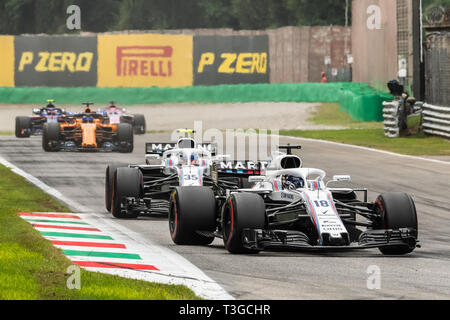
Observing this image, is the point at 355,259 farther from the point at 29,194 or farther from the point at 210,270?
the point at 29,194

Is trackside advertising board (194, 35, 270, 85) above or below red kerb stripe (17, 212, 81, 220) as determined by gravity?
above

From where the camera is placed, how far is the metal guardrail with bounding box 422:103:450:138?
3441 centimetres

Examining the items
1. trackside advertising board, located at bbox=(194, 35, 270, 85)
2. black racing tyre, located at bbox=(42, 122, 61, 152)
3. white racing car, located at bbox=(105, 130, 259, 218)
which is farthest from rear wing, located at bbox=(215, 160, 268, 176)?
trackside advertising board, located at bbox=(194, 35, 270, 85)

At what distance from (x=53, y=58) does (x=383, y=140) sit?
24.3m

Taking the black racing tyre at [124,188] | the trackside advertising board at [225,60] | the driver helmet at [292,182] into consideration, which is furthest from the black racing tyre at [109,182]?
the trackside advertising board at [225,60]

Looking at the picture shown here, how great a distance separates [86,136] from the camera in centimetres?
3228

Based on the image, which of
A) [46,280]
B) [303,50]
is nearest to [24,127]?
[303,50]

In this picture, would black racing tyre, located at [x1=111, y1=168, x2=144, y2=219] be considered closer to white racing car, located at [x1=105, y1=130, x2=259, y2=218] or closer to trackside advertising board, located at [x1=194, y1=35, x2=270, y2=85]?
white racing car, located at [x1=105, y1=130, x2=259, y2=218]

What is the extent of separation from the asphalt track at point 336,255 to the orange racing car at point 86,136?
2.97 metres

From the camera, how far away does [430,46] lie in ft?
129

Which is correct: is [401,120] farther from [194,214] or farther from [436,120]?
[194,214]

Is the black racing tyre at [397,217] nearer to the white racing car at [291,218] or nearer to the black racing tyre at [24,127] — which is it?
the white racing car at [291,218]

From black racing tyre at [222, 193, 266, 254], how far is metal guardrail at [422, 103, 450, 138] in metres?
22.4

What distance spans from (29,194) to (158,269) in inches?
391
